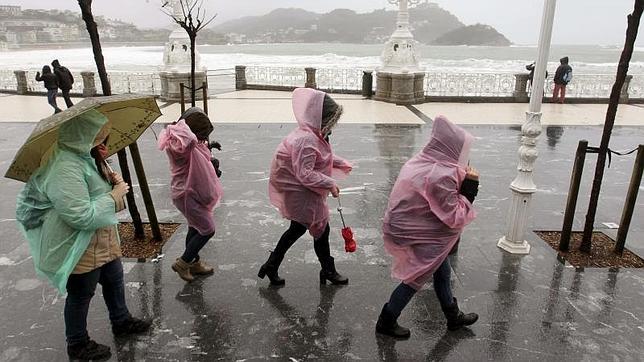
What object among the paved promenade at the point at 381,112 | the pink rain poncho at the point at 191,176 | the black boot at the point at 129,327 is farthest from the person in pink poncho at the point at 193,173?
the paved promenade at the point at 381,112

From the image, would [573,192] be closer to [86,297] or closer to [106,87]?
[86,297]

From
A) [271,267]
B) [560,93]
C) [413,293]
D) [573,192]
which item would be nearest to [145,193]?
[271,267]

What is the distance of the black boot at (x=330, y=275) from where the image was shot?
13.1ft

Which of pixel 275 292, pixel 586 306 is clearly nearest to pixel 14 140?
pixel 275 292

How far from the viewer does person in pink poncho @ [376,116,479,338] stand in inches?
113

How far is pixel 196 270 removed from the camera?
4156 millimetres

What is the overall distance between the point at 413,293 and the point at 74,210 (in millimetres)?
2123

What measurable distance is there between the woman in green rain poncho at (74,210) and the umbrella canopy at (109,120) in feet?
0.17

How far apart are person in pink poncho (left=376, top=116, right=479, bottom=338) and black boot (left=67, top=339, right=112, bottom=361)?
74.4 inches

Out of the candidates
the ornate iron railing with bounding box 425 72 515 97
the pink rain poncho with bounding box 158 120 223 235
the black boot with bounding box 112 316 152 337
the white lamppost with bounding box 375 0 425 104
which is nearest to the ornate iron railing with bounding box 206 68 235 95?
the white lamppost with bounding box 375 0 425 104

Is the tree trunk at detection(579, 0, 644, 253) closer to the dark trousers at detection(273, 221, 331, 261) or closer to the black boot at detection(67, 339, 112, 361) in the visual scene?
the dark trousers at detection(273, 221, 331, 261)

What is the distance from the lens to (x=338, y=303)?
3.76 metres

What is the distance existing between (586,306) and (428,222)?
68.6 inches

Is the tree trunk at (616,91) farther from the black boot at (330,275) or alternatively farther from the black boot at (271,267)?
the black boot at (271,267)
